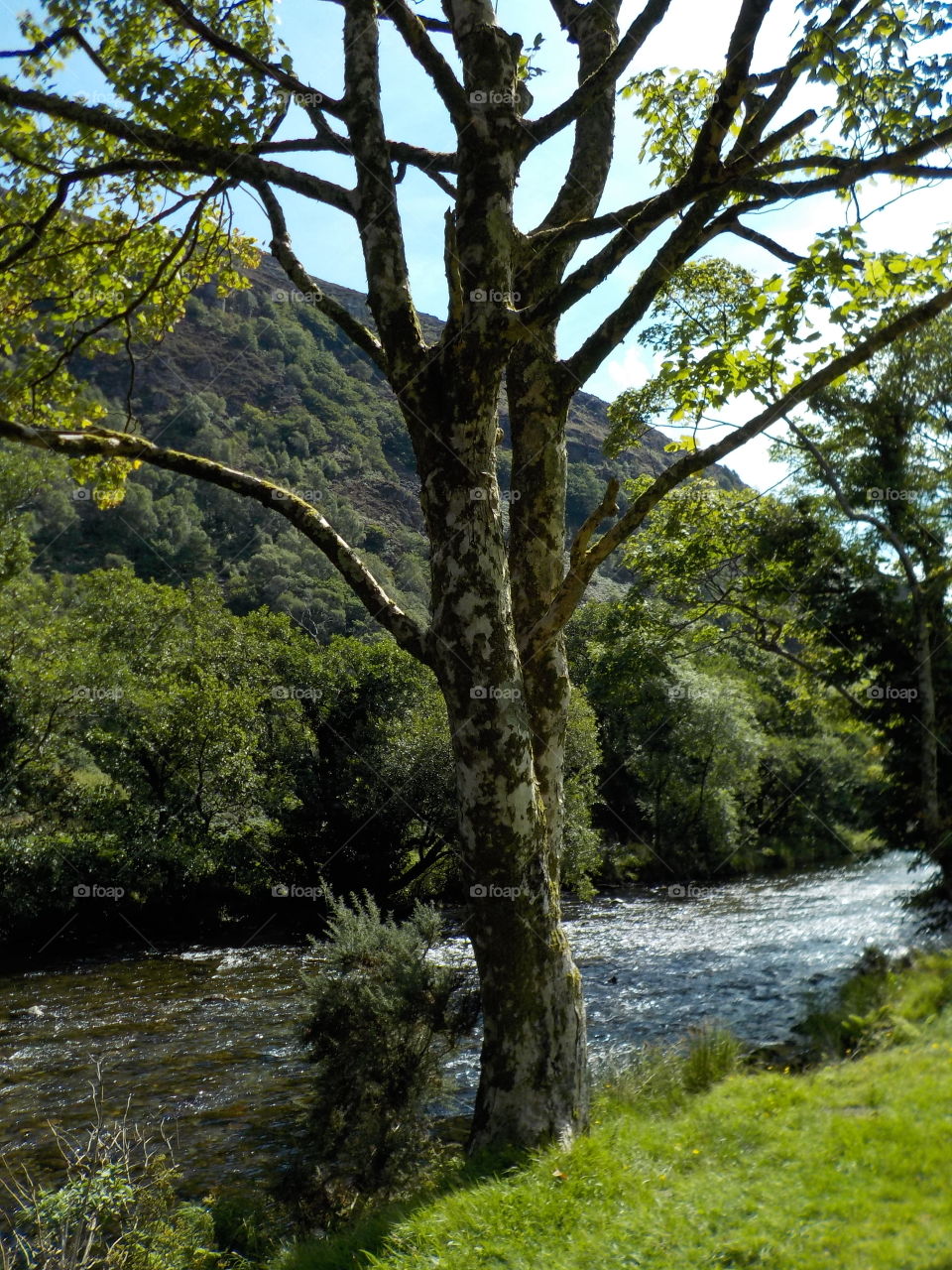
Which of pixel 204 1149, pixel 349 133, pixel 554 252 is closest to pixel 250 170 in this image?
pixel 349 133

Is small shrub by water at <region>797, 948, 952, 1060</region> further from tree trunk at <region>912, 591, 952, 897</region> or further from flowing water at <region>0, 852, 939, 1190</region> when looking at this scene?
tree trunk at <region>912, 591, 952, 897</region>

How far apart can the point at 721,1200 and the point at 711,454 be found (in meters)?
4.47

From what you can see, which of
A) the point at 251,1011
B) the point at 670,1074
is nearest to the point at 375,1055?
the point at 670,1074

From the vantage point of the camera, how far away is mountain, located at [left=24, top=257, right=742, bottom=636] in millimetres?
98875

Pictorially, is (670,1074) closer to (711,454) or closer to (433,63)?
(711,454)

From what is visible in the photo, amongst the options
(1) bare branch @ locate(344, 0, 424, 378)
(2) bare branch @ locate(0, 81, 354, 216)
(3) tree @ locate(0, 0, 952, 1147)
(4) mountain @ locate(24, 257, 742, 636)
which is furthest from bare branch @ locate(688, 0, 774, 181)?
(4) mountain @ locate(24, 257, 742, 636)

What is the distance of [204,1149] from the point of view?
8.95 meters

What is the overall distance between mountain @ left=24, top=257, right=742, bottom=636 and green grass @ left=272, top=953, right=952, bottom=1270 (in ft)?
199

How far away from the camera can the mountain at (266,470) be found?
324ft

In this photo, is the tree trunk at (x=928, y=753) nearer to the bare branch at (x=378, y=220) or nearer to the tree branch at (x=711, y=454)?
the tree branch at (x=711, y=454)

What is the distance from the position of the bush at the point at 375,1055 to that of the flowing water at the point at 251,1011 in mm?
747

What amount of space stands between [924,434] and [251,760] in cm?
1726

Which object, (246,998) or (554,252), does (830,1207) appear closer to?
(554,252)

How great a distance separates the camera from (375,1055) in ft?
25.8
